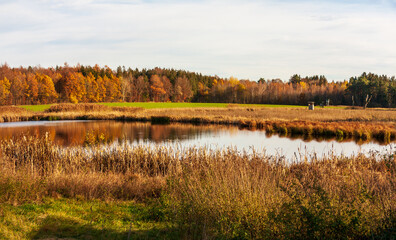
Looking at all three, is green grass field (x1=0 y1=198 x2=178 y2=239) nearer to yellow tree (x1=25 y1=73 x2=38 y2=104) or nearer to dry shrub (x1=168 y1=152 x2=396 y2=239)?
dry shrub (x1=168 y1=152 x2=396 y2=239)

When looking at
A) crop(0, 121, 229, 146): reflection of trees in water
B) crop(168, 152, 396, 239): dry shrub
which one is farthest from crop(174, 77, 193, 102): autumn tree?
crop(168, 152, 396, 239): dry shrub

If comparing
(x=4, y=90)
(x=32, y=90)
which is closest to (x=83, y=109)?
(x=4, y=90)

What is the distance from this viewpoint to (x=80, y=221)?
737 centimetres

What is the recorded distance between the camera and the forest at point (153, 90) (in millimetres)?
85000

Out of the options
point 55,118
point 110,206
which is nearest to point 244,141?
point 110,206

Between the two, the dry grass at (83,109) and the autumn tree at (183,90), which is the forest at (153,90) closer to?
the autumn tree at (183,90)

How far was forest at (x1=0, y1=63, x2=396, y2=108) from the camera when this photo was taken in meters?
85.0

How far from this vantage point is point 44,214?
756cm

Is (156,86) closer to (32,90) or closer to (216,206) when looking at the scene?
(32,90)

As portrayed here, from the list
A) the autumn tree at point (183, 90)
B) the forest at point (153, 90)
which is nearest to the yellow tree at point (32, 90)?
the forest at point (153, 90)

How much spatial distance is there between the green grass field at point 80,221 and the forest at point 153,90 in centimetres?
6847

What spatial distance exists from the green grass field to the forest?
68.5 metres

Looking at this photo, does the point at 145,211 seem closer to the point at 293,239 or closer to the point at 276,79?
the point at 293,239

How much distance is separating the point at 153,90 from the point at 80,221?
10766 cm
